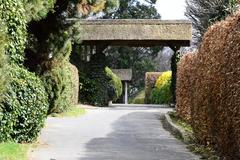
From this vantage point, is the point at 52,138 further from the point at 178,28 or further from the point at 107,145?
the point at 178,28

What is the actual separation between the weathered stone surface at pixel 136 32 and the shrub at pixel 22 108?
64.9 feet

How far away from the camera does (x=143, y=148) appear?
40.7 feet

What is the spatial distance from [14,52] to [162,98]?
93.6 feet

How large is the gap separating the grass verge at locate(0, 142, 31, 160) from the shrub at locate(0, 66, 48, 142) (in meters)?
0.47

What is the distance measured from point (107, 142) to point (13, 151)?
3.52 m

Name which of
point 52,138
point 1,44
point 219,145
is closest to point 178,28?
point 52,138

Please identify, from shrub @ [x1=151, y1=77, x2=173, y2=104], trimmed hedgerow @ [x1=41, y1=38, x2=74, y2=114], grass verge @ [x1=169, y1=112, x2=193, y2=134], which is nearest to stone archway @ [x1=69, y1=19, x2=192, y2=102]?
shrub @ [x1=151, y1=77, x2=173, y2=104]

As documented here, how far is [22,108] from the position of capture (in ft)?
39.4

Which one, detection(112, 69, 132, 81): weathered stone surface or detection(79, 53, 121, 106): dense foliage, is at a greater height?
detection(112, 69, 132, 81): weathered stone surface

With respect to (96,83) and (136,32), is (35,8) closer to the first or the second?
(96,83)

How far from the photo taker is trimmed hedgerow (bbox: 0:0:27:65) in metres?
12.0

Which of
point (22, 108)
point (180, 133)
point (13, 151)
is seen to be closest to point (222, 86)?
point (13, 151)

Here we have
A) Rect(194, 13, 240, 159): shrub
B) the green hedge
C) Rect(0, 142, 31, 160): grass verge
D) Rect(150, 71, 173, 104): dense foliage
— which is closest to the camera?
Rect(194, 13, 240, 159): shrub

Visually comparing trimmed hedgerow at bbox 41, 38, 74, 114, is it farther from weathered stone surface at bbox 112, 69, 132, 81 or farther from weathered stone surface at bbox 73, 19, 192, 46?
weathered stone surface at bbox 112, 69, 132, 81
